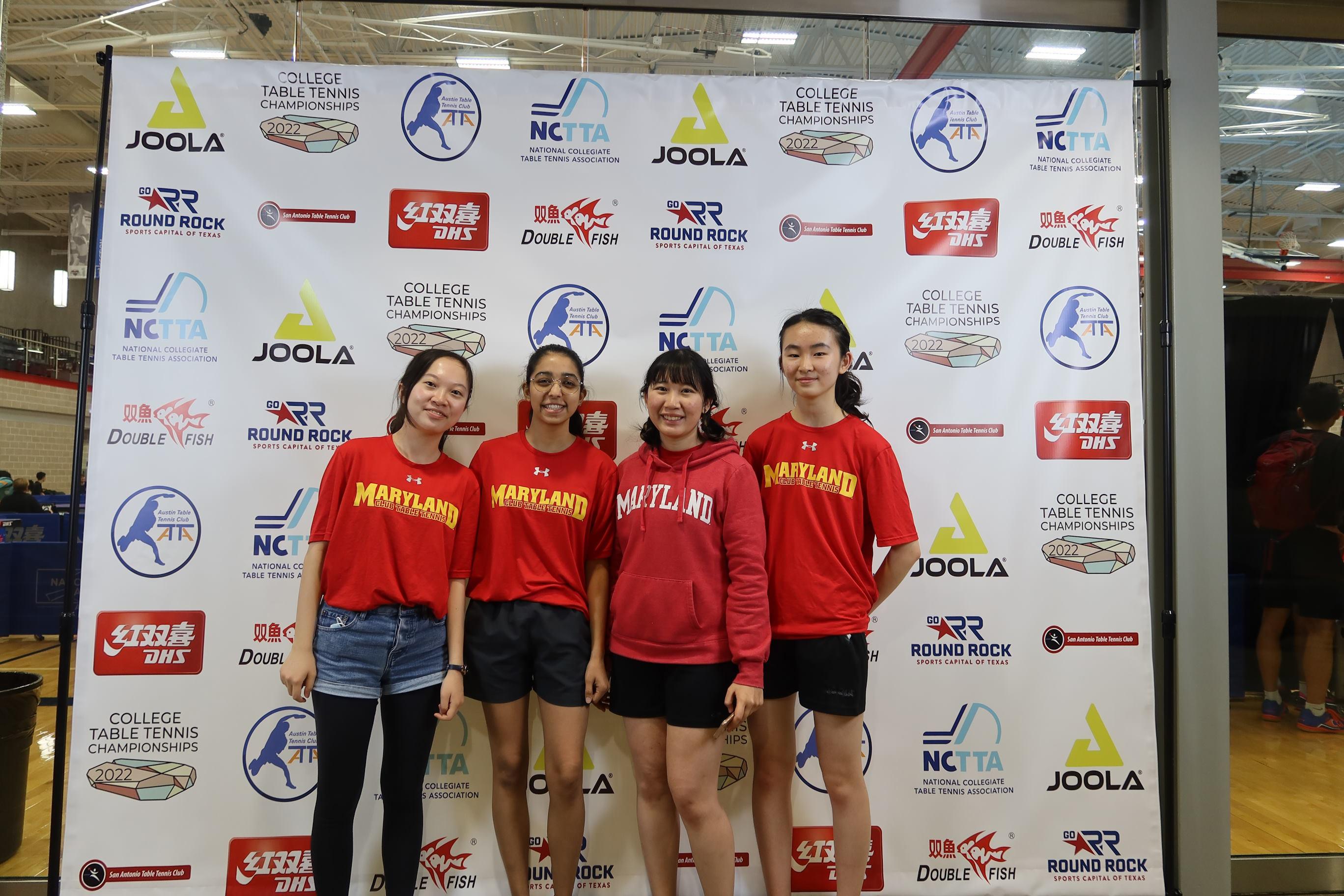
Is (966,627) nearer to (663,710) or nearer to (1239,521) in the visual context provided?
(663,710)

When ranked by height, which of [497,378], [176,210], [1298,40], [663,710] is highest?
[1298,40]

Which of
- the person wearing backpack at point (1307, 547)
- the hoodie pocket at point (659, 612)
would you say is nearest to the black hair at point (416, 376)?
the hoodie pocket at point (659, 612)

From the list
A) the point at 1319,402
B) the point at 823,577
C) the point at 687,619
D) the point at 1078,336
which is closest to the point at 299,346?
the point at 687,619

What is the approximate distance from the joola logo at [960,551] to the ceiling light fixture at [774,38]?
3936 millimetres

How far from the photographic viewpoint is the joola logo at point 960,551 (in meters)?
2.46

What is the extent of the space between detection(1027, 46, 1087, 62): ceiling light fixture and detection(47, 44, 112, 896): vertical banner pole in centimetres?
450

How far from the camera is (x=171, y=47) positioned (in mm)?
5770

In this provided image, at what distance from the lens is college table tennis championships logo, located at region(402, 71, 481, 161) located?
246 centimetres

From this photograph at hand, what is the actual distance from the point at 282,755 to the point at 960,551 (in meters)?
2.50

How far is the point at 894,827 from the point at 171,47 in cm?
776

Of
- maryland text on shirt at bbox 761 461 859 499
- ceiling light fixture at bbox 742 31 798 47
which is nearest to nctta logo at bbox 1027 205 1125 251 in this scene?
maryland text on shirt at bbox 761 461 859 499

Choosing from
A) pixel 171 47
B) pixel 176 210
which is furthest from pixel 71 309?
pixel 176 210

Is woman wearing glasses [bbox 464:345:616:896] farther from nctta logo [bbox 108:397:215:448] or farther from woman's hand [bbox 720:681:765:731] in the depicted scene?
nctta logo [bbox 108:397:215:448]

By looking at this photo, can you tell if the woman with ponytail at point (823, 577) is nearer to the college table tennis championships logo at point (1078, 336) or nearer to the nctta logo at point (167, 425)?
the college table tennis championships logo at point (1078, 336)
